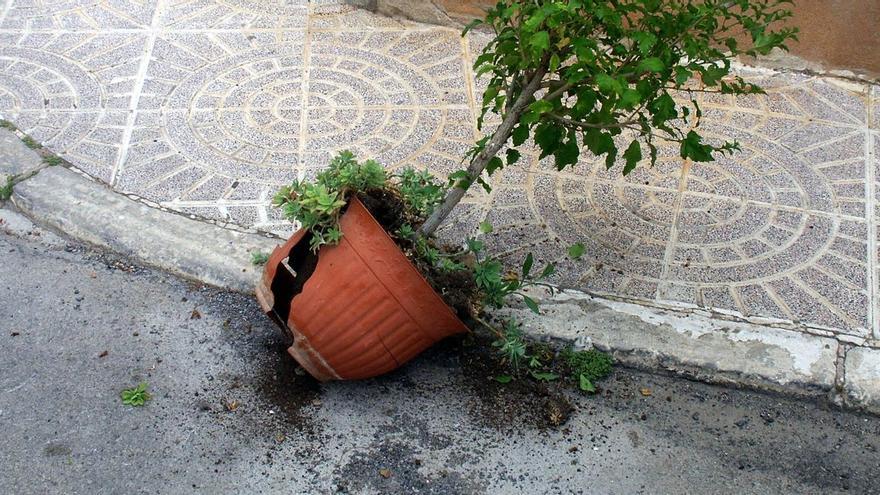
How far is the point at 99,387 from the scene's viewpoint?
12.3 ft

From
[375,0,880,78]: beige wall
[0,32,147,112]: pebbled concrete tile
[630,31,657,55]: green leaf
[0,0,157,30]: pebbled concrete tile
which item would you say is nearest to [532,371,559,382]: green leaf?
[630,31,657,55]: green leaf

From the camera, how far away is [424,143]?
5.00 m

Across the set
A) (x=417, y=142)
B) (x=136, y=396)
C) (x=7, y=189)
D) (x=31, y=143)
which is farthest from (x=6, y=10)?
(x=136, y=396)

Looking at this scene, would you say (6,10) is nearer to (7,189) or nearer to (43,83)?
(43,83)

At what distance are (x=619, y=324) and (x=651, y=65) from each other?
1235mm

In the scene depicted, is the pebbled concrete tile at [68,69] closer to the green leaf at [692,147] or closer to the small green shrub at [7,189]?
the small green shrub at [7,189]

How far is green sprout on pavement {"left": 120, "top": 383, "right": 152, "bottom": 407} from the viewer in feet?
12.1

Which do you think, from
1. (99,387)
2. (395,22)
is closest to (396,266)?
(99,387)

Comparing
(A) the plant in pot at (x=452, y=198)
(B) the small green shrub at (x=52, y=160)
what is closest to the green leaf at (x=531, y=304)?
(A) the plant in pot at (x=452, y=198)

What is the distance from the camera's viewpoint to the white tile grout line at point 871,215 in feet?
13.7

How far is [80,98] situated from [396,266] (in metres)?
2.61

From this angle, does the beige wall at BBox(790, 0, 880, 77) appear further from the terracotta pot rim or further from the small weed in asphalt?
the small weed in asphalt

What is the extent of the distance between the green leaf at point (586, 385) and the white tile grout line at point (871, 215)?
1208 millimetres

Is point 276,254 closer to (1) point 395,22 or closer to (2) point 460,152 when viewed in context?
(2) point 460,152
